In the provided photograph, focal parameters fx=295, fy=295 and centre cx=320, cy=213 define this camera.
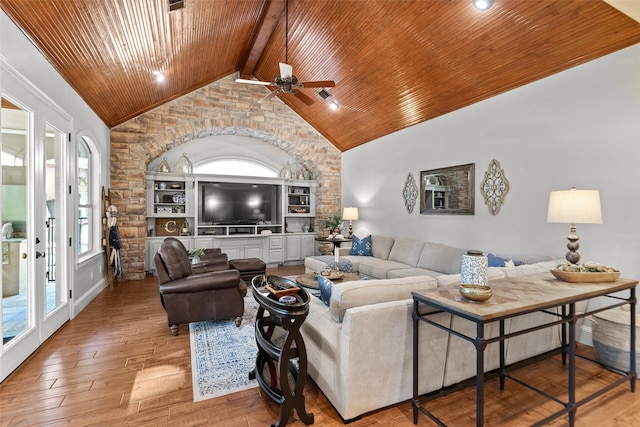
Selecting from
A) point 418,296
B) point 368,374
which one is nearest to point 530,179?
point 418,296

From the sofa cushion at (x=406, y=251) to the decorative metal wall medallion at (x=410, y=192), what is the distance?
72cm

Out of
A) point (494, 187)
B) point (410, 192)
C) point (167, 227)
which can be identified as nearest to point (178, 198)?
point (167, 227)

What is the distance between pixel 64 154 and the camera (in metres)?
3.66

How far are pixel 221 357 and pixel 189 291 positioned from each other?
0.83m

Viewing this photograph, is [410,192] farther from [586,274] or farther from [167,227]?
[167,227]

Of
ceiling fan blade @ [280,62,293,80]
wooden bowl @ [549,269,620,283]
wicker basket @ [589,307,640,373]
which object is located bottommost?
wicker basket @ [589,307,640,373]

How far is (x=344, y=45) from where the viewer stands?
14.7 feet

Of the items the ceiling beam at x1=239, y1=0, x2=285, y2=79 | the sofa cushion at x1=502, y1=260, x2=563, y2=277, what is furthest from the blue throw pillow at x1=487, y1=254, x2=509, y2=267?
the ceiling beam at x1=239, y1=0, x2=285, y2=79

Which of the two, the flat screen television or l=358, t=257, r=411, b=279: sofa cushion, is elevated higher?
the flat screen television

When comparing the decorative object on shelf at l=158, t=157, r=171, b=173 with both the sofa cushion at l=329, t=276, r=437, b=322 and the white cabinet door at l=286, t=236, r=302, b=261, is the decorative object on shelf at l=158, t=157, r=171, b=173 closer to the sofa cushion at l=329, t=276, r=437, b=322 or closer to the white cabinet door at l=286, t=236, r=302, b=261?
the white cabinet door at l=286, t=236, r=302, b=261

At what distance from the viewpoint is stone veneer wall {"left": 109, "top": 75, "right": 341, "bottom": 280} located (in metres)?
5.83

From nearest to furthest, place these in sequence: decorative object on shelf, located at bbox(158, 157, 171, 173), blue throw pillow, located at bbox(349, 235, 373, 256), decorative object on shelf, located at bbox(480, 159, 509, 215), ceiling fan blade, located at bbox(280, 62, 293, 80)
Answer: ceiling fan blade, located at bbox(280, 62, 293, 80)
decorative object on shelf, located at bbox(480, 159, 509, 215)
blue throw pillow, located at bbox(349, 235, 373, 256)
decorative object on shelf, located at bbox(158, 157, 171, 173)

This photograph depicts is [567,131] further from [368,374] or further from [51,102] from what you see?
[51,102]

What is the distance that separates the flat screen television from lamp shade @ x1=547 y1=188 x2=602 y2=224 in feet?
18.8
